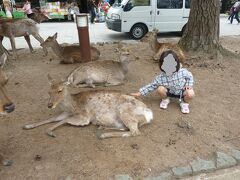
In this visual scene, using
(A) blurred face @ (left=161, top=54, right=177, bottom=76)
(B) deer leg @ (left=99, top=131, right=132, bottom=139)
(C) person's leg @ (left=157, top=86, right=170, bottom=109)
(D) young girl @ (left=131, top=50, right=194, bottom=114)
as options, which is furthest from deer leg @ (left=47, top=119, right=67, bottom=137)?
(A) blurred face @ (left=161, top=54, right=177, bottom=76)

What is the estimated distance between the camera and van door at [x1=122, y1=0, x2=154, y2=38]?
13.1m

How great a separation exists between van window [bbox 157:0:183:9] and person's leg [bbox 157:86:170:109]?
877 centimetres

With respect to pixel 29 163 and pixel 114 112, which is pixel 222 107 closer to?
pixel 114 112

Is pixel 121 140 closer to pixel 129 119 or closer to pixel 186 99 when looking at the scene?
pixel 129 119

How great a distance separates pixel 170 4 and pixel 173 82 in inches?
361

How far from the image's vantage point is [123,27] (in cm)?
1336

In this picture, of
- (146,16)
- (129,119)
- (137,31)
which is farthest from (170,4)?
(129,119)

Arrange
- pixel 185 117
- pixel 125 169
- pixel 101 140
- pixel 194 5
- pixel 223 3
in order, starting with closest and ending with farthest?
pixel 125 169
pixel 101 140
pixel 185 117
pixel 194 5
pixel 223 3

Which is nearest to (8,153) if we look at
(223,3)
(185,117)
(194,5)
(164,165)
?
(164,165)

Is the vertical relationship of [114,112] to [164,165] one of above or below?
above

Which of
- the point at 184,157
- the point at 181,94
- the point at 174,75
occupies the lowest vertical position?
the point at 184,157

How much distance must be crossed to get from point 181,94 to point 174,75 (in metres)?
0.38

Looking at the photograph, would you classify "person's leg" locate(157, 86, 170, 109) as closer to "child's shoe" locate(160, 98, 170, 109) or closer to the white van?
"child's shoe" locate(160, 98, 170, 109)

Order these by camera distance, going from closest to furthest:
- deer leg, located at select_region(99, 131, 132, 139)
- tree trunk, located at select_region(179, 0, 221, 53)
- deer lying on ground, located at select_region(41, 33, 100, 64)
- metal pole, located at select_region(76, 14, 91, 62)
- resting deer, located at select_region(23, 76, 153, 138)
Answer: deer leg, located at select_region(99, 131, 132, 139) < resting deer, located at select_region(23, 76, 153, 138) < metal pole, located at select_region(76, 14, 91, 62) < tree trunk, located at select_region(179, 0, 221, 53) < deer lying on ground, located at select_region(41, 33, 100, 64)
